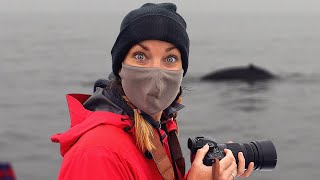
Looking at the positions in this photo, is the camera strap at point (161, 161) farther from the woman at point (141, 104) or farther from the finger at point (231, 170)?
the finger at point (231, 170)

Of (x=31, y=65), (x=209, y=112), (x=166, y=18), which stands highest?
(x=166, y=18)

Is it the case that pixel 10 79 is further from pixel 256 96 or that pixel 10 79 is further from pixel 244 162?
pixel 244 162

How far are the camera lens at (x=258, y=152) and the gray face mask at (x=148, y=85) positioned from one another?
69 cm

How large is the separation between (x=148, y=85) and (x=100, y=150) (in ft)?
2.07

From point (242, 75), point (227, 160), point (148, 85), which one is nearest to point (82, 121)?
point (148, 85)

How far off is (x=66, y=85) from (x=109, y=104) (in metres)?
59.0

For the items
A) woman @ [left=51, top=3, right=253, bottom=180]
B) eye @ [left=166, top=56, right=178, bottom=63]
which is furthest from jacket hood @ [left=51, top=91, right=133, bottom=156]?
eye @ [left=166, top=56, right=178, bottom=63]

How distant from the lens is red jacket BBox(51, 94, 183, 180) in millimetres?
3082

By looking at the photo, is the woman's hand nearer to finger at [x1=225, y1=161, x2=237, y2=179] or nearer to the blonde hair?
finger at [x1=225, y1=161, x2=237, y2=179]

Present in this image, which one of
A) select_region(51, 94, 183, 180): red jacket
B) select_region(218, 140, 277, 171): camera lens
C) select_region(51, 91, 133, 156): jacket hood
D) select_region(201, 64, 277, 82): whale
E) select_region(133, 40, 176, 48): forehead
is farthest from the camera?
select_region(201, 64, 277, 82): whale

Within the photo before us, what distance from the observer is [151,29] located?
3.59m

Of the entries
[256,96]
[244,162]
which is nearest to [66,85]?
[256,96]

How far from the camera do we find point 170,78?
3.65 m

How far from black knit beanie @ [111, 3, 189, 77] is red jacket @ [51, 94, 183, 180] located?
0.45 m
